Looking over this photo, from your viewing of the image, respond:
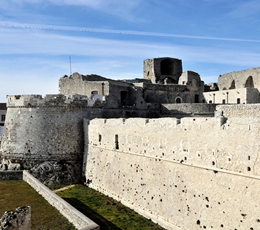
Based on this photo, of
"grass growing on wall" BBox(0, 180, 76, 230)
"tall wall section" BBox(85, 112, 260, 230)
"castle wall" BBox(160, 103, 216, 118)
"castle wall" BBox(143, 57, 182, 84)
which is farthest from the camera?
"castle wall" BBox(143, 57, 182, 84)

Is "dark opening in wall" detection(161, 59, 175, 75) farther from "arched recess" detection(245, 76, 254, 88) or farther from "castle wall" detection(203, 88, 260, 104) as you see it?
"castle wall" detection(203, 88, 260, 104)

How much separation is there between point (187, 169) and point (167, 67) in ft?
71.4

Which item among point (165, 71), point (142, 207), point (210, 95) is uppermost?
point (165, 71)

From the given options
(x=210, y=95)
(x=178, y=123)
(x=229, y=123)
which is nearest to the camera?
(x=229, y=123)

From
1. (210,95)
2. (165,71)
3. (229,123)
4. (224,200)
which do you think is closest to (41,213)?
(224,200)

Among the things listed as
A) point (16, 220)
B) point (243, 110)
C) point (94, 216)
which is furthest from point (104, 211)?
point (243, 110)

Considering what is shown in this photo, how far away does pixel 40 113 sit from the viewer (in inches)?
664

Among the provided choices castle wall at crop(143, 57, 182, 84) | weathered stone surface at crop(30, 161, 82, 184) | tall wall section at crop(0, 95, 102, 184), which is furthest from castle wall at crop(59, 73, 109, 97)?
castle wall at crop(143, 57, 182, 84)

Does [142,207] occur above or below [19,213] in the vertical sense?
below

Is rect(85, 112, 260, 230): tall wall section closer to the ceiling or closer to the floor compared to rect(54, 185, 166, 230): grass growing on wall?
closer to the ceiling

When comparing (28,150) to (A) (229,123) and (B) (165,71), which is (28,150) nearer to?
(A) (229,123)

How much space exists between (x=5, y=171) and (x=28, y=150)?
159 cm

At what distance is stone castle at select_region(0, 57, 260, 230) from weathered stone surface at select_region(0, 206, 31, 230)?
16.6 ft

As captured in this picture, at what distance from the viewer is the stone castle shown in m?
8.48
